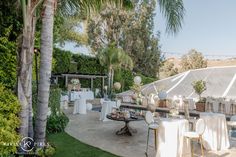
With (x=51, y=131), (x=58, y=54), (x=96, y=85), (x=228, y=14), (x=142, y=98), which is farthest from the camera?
(x=96, y=85)

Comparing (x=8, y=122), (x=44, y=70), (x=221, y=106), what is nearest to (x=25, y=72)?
(x=44, y=70)

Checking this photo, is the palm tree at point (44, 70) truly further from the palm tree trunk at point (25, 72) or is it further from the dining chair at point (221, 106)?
the dining chair at point (221, 106)

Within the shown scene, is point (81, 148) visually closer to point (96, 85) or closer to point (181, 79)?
point (181, 79)

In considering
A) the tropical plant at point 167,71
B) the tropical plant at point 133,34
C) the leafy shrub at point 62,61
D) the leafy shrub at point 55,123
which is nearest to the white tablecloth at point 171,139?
the leafy shrub at point 55,123

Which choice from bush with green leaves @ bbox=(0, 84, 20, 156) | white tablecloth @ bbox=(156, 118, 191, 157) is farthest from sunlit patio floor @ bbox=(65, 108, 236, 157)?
bush with green leaves @ bbox=(0, 84, 20, 156)

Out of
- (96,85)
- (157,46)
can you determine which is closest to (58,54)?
(96,85)

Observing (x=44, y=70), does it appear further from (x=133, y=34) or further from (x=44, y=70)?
(x=133, y=34)

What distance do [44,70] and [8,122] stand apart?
139 cm

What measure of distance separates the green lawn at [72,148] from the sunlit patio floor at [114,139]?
296 mm

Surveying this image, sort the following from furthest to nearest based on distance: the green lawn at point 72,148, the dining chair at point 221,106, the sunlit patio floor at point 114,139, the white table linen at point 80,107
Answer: the white table linen at point 80,107 < the dining chair at point 221,106 < the sunlit patio floor at point 114,139 < the green lawn at point 72,148

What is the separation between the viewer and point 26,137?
6605mm

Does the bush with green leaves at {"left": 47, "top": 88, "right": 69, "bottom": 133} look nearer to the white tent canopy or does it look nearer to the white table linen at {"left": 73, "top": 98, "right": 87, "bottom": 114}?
the white table linen at {"left": 73, "top": 98, "right": 87, "bottom": 114}

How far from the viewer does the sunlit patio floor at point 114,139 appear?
7863 millimetres

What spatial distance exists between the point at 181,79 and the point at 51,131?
955 centimetres
